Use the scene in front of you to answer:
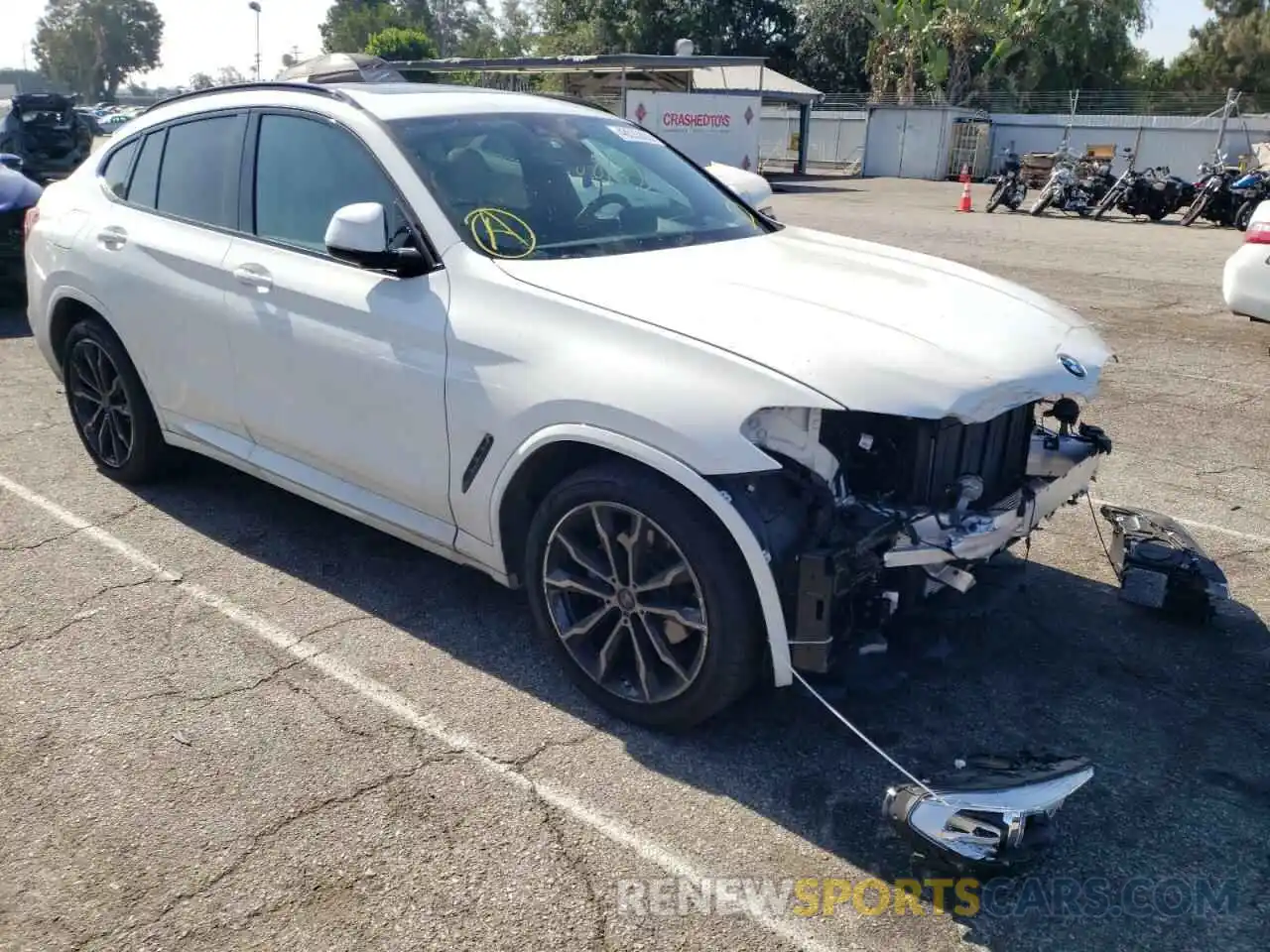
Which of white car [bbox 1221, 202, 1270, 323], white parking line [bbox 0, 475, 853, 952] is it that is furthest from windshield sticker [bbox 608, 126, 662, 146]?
white car [bbox 1221, 202, 1270, 323]

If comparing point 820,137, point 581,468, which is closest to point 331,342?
point 581,468

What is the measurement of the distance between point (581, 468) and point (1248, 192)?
63.8ft

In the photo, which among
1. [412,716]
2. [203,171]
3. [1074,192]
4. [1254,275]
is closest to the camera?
[412,716]

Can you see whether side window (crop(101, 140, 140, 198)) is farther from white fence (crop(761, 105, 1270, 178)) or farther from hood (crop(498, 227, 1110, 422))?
white fence (crop(761, 105, 1270, 178))

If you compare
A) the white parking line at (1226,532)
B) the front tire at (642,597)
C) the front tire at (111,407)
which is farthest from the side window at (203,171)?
the white parking line at (1226,532)

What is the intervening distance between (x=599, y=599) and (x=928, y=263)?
181 cm

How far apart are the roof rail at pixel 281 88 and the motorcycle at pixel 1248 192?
18.6 m

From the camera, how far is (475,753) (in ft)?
10.7

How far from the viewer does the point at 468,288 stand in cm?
348

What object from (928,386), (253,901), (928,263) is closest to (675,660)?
(928,386)

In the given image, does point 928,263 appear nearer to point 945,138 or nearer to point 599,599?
point 599,599

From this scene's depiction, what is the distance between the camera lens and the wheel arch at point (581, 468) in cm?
293

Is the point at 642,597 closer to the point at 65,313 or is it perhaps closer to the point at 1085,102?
the point at 65,313

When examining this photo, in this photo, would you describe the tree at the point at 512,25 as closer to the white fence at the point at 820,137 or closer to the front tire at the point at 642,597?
the white fence at the point at 820,137
